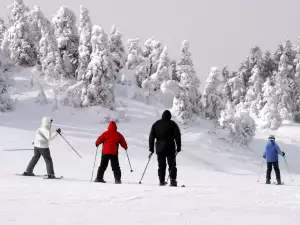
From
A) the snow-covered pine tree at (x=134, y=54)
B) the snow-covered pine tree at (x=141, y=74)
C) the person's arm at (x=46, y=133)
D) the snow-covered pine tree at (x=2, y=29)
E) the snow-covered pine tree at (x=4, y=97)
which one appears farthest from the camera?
the snow-covered pine tree at (x=134, y=54)

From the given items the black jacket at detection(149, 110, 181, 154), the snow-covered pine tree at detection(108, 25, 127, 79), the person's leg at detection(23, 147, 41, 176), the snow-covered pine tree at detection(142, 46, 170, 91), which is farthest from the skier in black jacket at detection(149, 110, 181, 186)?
the snow-covered pine tree at detection(108, 25, 127, 79)

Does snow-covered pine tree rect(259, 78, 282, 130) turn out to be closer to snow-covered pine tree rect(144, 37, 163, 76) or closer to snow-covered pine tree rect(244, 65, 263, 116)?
snow-covered pine tree rect(244, 65, 263, 116)

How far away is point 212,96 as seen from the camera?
5484cm

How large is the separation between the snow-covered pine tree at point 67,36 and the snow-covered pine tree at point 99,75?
292 inches

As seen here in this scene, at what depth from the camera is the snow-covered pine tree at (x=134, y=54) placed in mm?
59406

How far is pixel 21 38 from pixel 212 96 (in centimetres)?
2334

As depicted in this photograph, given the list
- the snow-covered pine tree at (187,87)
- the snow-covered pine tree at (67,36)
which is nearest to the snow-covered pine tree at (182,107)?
the snow-covered pine tree at (187,87)

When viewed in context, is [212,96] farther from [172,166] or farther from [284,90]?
[172,166]

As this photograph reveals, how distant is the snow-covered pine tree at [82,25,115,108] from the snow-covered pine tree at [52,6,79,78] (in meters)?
7.42

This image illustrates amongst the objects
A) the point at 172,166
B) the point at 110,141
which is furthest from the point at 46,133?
the point at 172,166

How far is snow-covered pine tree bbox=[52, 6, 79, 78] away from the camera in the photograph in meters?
Answer: 44.7

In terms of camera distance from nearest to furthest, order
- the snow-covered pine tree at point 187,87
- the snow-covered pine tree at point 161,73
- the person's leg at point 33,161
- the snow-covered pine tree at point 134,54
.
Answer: the person's leg at point 33,161
the snow-covered pine tree at point 187,87
the snow-covered pine tree at point 161,73
the snow-covered pine tree at point 134,54

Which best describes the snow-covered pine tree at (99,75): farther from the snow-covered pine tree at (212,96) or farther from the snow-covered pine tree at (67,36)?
the snow-covered pine tree at (212,96)

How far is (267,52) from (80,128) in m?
51.4
